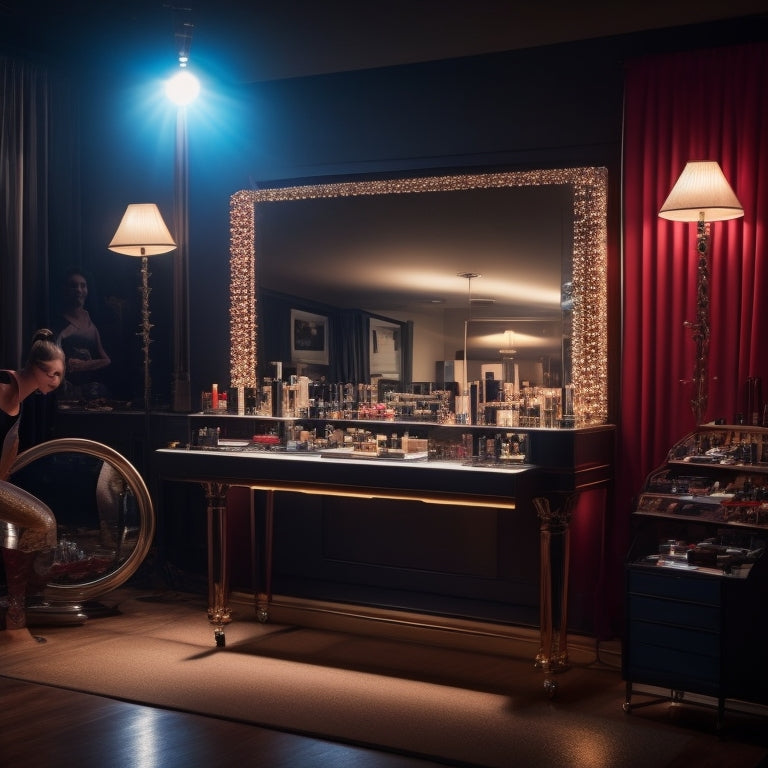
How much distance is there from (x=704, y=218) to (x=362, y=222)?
5.38 ft

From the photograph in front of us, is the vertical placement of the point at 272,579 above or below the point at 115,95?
below

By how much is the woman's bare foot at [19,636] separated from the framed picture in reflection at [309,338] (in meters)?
1.76

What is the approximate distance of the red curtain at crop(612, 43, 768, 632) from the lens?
159 inches

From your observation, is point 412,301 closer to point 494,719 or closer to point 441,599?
point 441,599

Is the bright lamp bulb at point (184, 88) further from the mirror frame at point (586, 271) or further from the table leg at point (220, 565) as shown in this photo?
the table leg at point (220, 565)

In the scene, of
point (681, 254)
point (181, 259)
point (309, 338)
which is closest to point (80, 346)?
point (181, 259)

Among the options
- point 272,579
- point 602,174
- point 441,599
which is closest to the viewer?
point 602,174

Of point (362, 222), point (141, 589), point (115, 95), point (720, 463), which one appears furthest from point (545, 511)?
point (115, 95)

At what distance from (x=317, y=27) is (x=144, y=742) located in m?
3.06

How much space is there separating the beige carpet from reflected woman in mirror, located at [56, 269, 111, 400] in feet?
4.33

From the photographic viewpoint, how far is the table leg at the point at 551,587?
3947mm

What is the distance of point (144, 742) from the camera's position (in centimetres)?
333

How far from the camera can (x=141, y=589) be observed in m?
5.51

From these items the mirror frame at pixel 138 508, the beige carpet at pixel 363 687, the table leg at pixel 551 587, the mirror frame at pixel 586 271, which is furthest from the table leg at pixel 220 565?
the mirror frame at pixel 586 271
